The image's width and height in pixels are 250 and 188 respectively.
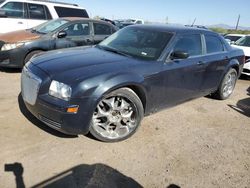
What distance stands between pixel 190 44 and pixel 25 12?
774 cm

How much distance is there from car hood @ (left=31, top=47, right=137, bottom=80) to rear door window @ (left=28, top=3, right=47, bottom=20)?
6868 millimetres

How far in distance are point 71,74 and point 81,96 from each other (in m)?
0.35

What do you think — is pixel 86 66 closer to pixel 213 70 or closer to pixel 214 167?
pixel 214 167

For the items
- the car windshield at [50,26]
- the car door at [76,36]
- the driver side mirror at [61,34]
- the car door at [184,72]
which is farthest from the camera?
the car windshield at [50,26]

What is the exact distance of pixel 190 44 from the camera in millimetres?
4934

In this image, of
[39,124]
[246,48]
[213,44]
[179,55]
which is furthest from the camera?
[246,48]

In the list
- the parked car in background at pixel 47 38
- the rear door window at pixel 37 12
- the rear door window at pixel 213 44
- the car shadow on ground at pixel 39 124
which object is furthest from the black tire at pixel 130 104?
the rear door window at pixel 37 12

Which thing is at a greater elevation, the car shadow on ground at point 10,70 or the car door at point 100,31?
the car door at point 100,31

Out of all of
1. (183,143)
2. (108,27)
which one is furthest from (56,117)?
(108,27)

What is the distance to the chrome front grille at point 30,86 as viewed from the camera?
3592mm

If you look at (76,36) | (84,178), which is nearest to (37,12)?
(76,36)

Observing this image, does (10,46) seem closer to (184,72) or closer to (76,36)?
(76,36)

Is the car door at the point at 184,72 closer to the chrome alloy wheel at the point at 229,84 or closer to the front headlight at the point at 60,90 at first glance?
the chrome alloy wheel at the point at 229,84

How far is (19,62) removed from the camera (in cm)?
697
